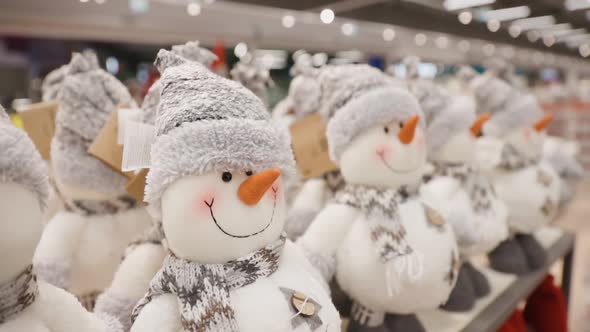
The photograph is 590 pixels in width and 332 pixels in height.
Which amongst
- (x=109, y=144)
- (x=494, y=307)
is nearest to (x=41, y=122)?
(x=109, y=144)

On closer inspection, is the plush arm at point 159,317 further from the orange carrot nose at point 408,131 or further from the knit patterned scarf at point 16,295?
the orange carrot nose at point 408,131

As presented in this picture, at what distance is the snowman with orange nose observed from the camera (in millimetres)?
687

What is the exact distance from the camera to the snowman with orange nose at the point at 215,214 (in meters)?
0.69

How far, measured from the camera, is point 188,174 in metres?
0.69

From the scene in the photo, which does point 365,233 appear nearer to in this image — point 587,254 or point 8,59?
point 587,254

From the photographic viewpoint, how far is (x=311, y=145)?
133 cm

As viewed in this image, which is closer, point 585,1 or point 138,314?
point 138,314

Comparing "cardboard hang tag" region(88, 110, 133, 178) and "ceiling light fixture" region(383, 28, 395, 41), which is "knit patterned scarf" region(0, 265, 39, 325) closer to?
"cardboard hang tag" region(88, 110, 133, 178)

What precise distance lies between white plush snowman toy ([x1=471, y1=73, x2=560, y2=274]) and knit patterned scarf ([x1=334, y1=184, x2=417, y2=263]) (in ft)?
2.03

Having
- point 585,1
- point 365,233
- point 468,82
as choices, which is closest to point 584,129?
point 585,1

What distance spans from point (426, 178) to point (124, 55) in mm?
3796

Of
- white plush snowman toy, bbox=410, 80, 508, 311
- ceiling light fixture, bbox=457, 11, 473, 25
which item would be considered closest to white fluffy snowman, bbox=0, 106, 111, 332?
white plush snowman toy, bbox=410, 80, 508, 311

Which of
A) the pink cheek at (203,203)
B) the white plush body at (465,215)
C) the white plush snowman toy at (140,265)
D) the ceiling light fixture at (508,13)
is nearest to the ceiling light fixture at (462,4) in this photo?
the ceiling light fixture at (508,13)

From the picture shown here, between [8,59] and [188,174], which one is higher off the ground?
[188,174]
